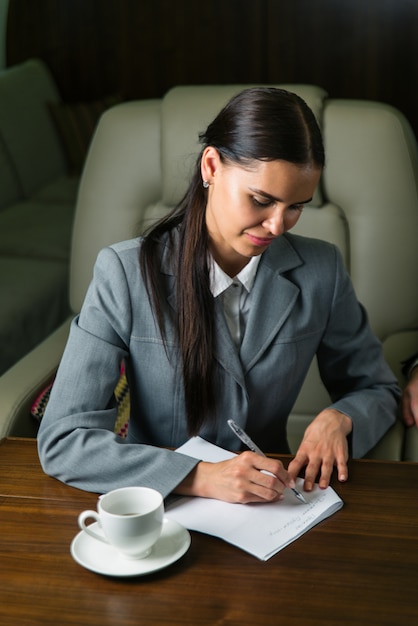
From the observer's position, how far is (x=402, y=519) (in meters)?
1.11

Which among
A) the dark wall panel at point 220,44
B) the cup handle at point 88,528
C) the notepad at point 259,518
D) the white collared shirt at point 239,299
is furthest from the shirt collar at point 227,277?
the dark wall panel at point 220,44

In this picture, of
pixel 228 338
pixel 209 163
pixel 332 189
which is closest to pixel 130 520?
pixel 228 338

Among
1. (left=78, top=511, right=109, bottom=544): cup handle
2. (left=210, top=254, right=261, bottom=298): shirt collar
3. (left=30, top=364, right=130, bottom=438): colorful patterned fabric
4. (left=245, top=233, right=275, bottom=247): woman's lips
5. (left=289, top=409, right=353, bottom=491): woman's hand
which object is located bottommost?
(left=30, top=364, right=130, bottom=438): colorful patterned fabric

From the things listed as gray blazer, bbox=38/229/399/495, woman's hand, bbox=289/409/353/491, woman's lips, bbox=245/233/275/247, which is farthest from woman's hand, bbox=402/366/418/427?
woman's lips, bbox=245/233/275/247

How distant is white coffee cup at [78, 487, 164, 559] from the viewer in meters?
0.97

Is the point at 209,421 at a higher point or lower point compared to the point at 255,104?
lower

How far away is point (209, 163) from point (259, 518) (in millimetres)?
548

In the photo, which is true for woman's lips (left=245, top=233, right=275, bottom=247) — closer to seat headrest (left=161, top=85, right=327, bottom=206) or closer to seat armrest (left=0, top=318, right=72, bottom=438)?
seat armrest (left=0, top=318, right=72, bottom=438)

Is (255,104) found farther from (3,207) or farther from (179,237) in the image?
(3,207)

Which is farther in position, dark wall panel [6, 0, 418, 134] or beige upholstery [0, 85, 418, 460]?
dark wall panel [6, 0, 418, 134]

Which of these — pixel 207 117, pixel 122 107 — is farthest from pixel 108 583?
pixel 122 107

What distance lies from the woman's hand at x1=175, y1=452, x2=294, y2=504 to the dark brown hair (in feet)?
0.77

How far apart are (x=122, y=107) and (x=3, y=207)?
148 cm

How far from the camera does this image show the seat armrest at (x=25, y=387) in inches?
60.9
